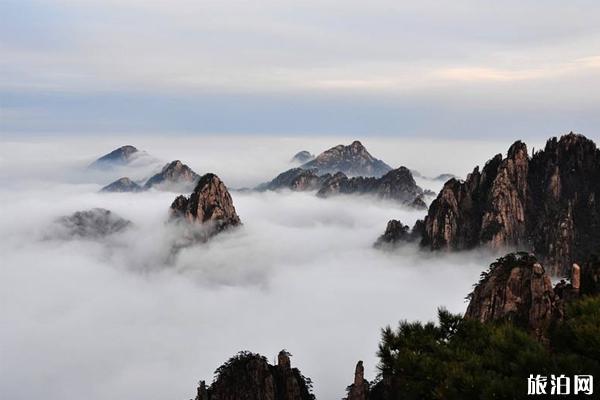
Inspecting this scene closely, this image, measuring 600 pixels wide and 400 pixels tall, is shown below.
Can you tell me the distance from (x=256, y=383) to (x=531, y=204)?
340 ft

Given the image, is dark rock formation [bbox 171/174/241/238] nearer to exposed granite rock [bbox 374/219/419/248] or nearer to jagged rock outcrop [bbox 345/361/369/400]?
exposed granite rock [bbox 374/219/419/248]

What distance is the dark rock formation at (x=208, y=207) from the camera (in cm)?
16450

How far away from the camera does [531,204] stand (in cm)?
14238

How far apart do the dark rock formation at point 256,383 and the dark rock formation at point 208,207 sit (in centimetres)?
10483

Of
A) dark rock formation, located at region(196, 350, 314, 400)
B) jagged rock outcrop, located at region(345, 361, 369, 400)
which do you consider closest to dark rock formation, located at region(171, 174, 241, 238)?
dark rock formation, located at region(196, 350, 314, 400)

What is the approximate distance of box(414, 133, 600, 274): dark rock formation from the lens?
13262 cm

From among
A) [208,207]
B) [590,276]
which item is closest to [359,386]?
[590,276]

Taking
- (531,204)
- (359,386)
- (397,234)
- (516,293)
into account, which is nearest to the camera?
(359,386)

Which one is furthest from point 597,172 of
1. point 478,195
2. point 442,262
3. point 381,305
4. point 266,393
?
point 266,393

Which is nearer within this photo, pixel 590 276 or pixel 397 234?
pixel 590 276

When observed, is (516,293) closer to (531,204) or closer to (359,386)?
(359,386)

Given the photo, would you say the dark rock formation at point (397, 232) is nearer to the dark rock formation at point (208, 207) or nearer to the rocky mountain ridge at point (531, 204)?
the rocky mountain ridge at point (531, 204)

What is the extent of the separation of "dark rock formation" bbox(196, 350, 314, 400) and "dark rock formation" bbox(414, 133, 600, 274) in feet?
287

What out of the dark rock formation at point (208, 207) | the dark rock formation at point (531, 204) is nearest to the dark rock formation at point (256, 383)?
the dark rock formation at point (531, 204)
